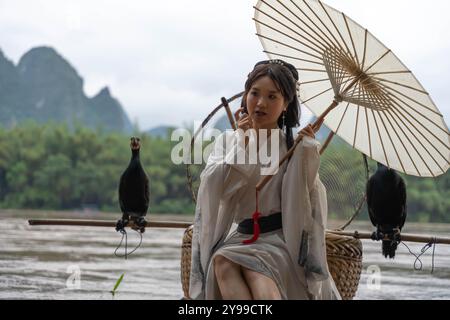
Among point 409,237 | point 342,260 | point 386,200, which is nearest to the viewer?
point 342,260

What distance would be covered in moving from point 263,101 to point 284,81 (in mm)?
95

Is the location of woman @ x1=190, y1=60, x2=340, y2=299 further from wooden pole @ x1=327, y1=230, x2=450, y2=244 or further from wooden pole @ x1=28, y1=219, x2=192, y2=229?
wooden pole @ x1=28, y1=219, x2=192, y2=229

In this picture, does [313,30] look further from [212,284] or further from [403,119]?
[212,284]

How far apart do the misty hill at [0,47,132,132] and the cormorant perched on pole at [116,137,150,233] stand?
45397 millimetres

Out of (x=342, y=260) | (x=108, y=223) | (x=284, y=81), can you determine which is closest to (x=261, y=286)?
(x=342, y=260)

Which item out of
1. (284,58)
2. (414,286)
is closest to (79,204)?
(414,286)

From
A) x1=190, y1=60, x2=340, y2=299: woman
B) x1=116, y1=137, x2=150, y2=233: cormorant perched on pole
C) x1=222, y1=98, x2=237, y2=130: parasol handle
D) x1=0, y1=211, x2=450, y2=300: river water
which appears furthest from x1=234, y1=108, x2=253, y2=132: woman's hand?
x1=0, y1=211, x2=450, y2=300: river water

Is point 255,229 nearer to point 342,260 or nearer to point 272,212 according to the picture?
point 272,212

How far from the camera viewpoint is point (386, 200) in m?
3.21

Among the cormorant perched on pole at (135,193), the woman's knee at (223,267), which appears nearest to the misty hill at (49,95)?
the cormorant perched on pole at (135,193)

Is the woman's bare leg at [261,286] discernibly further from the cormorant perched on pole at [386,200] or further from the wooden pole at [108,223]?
the cormorant perched on pole at [386,200]

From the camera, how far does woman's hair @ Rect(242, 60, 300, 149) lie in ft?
8.34

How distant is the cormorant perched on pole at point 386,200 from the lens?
10.5ft

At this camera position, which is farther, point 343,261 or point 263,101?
point 343,261
